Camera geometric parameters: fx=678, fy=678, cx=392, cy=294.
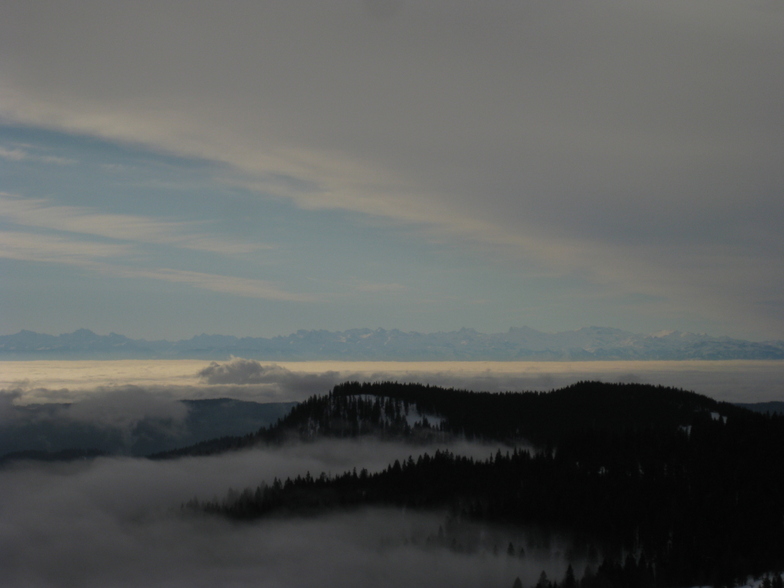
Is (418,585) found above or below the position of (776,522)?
below

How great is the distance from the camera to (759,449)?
631 feet

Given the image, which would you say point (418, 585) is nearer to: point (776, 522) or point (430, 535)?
point (430, 535)

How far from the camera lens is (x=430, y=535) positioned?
614 feet

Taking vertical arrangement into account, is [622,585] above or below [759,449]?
below

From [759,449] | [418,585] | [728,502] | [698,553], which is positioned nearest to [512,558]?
[418,585]

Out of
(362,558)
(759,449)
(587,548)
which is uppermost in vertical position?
(759,449)

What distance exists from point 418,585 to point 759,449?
340ft

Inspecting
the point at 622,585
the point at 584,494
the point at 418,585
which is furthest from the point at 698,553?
the point at 418,585

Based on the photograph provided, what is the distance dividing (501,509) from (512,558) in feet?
46.0

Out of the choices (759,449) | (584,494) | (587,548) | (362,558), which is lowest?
(362,558)

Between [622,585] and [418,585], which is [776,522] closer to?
[622,585]

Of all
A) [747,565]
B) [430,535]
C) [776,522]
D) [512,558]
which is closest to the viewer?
[747,565]

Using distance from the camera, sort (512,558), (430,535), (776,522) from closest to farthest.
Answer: (776,522) → (512,558) → (430,535)

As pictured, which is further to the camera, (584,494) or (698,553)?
(584,494)
